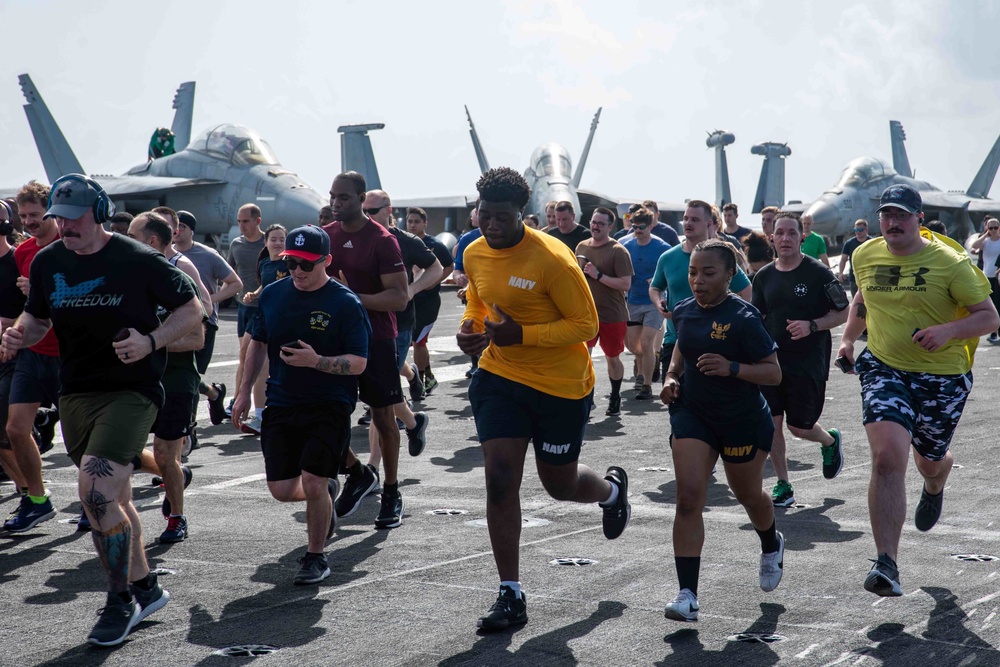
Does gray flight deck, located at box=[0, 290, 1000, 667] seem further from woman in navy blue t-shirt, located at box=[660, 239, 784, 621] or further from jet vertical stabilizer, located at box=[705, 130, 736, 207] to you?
jet vertical stabilizer, located at box=[705, 130, 736, 207]

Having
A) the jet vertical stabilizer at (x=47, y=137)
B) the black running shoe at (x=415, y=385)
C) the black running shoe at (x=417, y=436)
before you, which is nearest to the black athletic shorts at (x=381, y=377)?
the black running shoe at (x=417, y=436)

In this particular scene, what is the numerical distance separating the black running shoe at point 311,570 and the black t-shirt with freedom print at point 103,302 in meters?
1.14

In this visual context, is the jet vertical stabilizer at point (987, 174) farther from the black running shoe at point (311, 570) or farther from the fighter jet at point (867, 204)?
the black running shoe at point (311, 570)

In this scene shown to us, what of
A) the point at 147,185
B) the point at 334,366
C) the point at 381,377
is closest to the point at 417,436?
the point at 381,377

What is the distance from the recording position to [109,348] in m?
4.83

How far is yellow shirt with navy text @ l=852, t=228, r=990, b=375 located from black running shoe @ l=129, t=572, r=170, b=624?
142 inches

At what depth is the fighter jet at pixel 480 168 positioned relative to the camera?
40.1 metres

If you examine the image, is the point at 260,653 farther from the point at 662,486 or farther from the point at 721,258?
the point at 662,486

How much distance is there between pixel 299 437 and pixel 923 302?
123 inches

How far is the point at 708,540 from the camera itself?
6.27m

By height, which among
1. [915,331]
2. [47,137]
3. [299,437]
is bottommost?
[299,437]

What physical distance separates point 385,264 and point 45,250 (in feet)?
8.32

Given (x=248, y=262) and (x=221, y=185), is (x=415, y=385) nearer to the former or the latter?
(x=248, y=262)

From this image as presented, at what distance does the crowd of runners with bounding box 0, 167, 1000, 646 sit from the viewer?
4824mm
